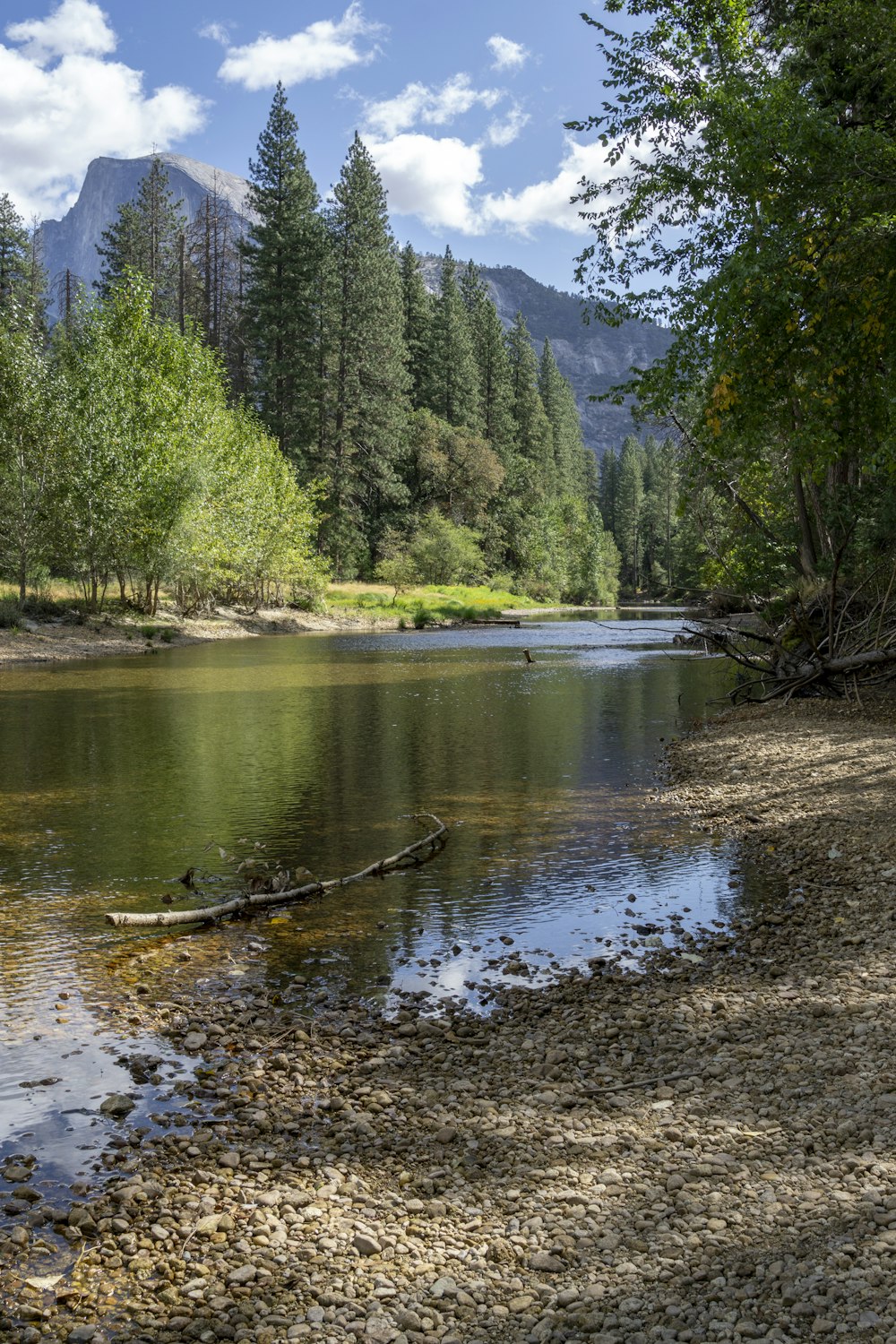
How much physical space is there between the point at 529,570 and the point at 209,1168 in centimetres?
8278

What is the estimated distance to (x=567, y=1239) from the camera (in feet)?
12.6

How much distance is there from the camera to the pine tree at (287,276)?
6384 cm

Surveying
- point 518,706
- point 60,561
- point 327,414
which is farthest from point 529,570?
point 518,706

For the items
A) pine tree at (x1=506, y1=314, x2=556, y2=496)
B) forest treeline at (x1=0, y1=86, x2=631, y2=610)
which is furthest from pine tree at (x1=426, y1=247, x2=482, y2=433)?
pine tree at (x1=506, y1=314, x2=556, y2=496)

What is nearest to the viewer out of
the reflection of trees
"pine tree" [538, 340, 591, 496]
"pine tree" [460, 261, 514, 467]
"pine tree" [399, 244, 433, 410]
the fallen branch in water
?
the fallen branch in water

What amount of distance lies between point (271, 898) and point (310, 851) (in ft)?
6.13

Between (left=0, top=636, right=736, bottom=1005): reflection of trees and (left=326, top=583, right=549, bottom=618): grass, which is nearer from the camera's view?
(left=0, top=636, right=736, bottom=1005): reflection of trees

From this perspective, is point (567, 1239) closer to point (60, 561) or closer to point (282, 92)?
point (60, 561)

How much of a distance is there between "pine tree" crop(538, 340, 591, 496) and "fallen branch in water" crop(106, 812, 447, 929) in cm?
9351

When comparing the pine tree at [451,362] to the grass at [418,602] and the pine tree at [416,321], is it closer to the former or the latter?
the pine tree at [416,321]

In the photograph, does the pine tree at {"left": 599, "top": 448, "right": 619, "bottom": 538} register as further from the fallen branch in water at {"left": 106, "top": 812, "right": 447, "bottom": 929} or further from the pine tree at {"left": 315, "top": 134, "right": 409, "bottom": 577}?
the fallen branch in water at {"left": 106, "top": 812, "right": 447, "bottom": 929}

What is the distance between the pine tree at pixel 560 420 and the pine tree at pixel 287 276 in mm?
40401

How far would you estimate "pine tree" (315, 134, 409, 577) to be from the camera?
215ft

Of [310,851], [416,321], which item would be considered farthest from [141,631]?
[416,321]
